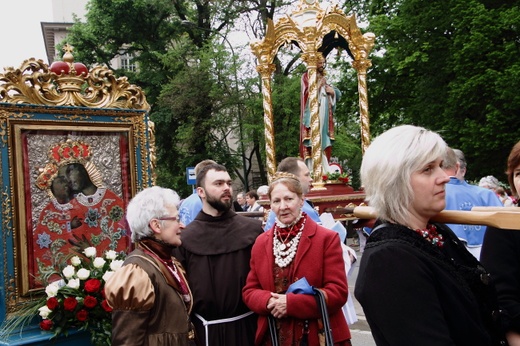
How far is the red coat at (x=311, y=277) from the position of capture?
3779mm

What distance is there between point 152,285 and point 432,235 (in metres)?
1.71

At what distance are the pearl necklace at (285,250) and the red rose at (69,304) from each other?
143 centimetres

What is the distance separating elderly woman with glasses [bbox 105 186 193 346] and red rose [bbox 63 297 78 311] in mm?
747

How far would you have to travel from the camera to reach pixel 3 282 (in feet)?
12.7

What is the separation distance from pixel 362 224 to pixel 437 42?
16979mm

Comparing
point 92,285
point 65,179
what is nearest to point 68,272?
point 92,285

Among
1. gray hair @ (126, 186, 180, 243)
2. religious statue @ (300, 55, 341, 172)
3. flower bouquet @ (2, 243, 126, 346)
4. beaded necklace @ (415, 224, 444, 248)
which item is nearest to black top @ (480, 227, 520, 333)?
beaded necklace @ (415, 224, 444, 248)

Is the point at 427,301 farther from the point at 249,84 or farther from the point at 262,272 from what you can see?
the point at 249,84

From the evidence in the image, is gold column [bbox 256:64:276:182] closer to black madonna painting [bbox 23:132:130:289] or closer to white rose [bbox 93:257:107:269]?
black madonna painting [bbox 23:132:130:289]

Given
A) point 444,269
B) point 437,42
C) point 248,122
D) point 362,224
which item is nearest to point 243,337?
point 362,224

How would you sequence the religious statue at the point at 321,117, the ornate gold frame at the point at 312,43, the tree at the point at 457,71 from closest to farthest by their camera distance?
the ornate gold frame at the point at 312,43 → the religious statue at the point at 321,117 → the tree at the point at 457,71

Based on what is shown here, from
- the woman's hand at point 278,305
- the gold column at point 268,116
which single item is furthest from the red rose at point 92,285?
the gold column at point 268,116

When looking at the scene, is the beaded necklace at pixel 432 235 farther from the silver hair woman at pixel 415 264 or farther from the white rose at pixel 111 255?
the white rose at pixel 111 255

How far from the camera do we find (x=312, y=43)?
418 inches
